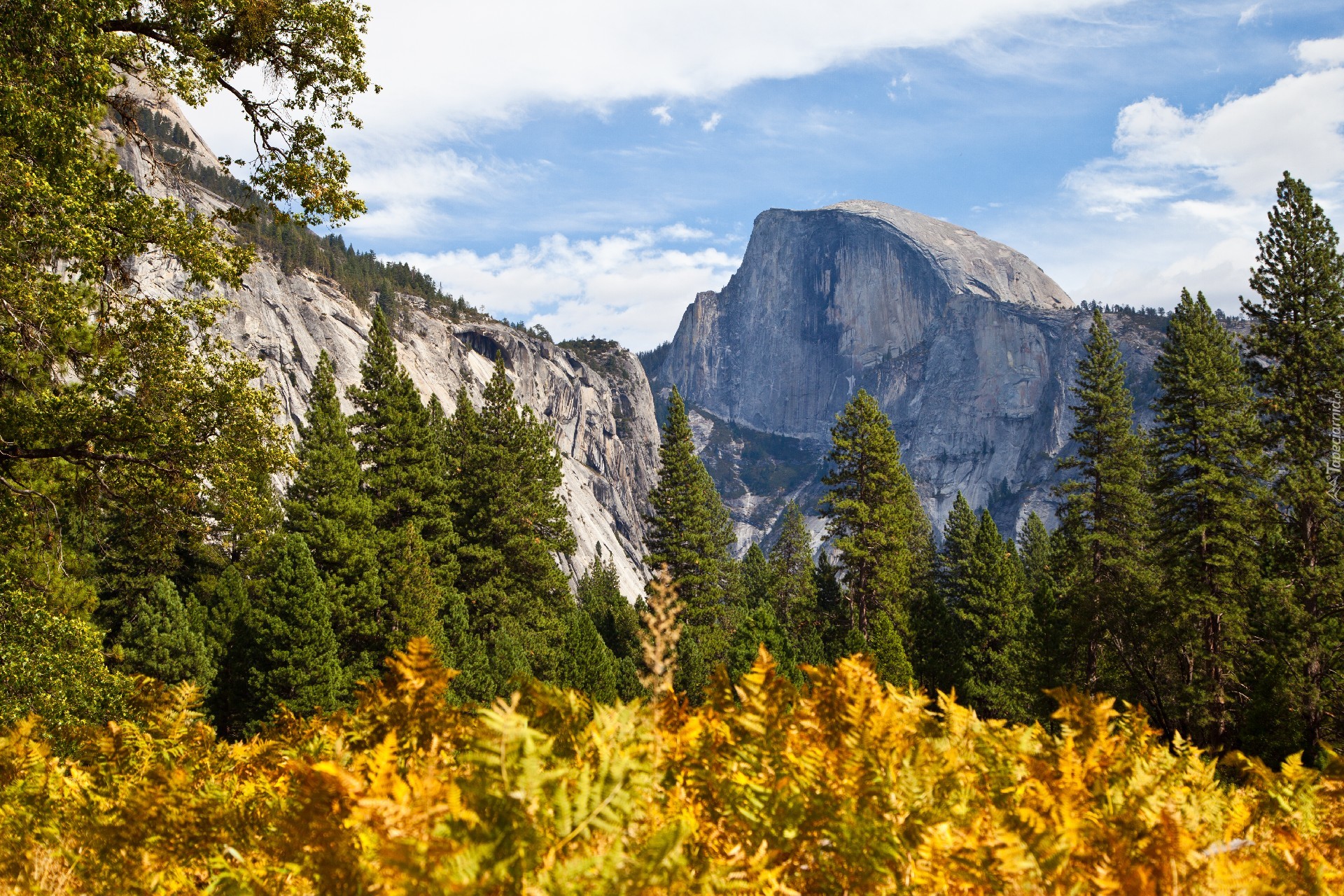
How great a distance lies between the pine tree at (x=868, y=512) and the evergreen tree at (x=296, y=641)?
17826mm

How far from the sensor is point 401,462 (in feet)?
97.0

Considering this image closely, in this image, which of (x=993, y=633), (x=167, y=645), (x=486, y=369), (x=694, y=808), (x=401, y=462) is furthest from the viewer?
(x=486, y=369)

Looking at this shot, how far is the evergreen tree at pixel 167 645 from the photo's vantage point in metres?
23.3

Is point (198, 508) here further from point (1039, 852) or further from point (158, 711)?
point (1039, 852)

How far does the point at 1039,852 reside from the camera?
6.02 ft

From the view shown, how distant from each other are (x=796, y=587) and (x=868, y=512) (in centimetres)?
2395

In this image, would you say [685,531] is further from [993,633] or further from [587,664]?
[993,633]

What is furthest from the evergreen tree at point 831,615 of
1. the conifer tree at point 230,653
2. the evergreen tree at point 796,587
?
the conifer tree at point 230,653

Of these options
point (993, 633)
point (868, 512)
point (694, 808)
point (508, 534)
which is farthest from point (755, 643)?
point (694, 808)

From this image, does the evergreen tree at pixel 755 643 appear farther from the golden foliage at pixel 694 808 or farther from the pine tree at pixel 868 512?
the golden foliage at pixel 694 808

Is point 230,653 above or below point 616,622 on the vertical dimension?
above

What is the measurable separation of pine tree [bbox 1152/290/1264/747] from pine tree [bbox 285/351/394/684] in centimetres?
2114

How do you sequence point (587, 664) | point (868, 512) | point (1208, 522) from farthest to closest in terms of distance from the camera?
1. point (868, 512)
2. point (587, 664)
3. point (1208, 522)

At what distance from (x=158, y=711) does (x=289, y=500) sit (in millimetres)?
25083
